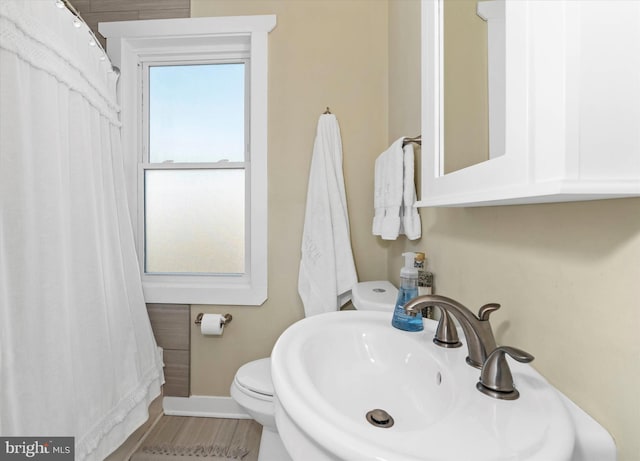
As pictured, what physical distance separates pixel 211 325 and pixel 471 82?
143 centimetres

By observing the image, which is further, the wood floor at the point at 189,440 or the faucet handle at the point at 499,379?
the wood floor at the point at 189,440

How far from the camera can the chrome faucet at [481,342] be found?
0.43 m

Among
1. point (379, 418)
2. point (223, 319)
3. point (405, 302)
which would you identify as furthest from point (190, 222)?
point (379, 418)

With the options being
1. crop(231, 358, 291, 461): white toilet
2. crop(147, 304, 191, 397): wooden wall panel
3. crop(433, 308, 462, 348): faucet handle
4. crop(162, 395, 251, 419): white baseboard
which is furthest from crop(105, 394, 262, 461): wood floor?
crop(433, 308, 462, 348): faucet handle

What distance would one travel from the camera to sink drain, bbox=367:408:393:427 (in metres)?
0.50

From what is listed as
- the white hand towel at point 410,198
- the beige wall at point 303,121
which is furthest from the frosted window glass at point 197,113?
the white hand towel at point 410,198

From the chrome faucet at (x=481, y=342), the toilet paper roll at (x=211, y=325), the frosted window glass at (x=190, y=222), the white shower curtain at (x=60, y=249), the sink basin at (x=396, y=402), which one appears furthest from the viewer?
the frosted window glass at (x=190, y=222)

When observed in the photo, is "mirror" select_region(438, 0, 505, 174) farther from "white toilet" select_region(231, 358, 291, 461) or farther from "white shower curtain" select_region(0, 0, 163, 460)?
"white shower curtain" select_region(0, 0, 163, 460)

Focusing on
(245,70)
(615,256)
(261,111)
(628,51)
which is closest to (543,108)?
(628,51)

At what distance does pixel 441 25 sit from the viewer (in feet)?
2.40

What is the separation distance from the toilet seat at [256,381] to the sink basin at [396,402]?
56 centimetres

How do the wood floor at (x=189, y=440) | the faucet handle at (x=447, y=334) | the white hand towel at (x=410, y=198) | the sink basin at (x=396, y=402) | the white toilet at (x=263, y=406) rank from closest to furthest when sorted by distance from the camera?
the sink basin at (x=396, y=402)
the faucet handle at (x=447, y=334)
the white hand towel at (x=410, y=198)
the white toilet at (x=263, y=406)
the wood floor at (x=189, y=440)

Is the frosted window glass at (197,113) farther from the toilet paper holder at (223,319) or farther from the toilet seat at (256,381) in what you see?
the toilet seat at (256,381)

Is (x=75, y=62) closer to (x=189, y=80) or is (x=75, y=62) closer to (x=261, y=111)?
(x=189, y=80)
